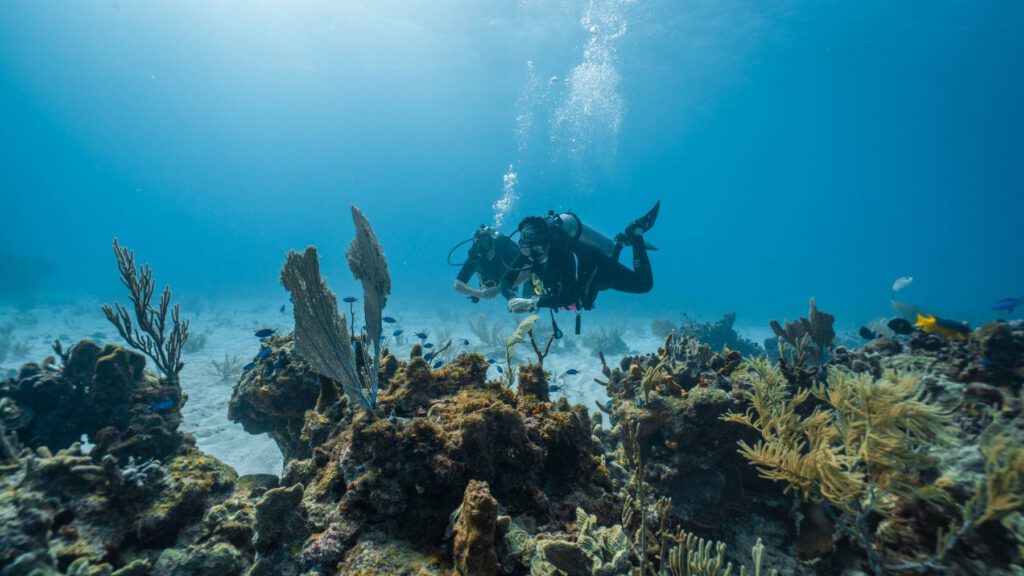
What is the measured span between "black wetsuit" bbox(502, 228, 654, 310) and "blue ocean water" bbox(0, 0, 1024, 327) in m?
25.2

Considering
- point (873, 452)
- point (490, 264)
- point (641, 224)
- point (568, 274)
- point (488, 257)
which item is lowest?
point (873, 452)

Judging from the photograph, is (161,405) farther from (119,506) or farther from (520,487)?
(520,487)

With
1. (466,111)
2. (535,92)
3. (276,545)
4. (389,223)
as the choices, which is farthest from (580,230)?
(389,223)

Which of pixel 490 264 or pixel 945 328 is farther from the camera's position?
pixel 490 264

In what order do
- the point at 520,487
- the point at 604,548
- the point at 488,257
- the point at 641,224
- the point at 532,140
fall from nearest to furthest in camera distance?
1. the point at 604,548
2. the point at 520,487
3. the point at 488,257
4. the point at 641,224
5. the point at 532,140

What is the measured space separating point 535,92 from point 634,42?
82.0 feet

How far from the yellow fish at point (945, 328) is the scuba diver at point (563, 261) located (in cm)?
524

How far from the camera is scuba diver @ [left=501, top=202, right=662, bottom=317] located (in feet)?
27.5

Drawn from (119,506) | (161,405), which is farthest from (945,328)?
(161,405)

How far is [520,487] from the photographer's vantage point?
269 centimetres

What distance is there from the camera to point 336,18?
166 feet

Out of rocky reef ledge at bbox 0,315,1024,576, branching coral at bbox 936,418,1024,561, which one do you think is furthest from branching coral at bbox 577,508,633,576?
branching coral at bbox 936,418,1024,561

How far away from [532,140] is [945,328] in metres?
98.3

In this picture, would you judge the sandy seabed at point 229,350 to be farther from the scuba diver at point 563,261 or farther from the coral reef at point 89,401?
the scuba diver at point 563,261
